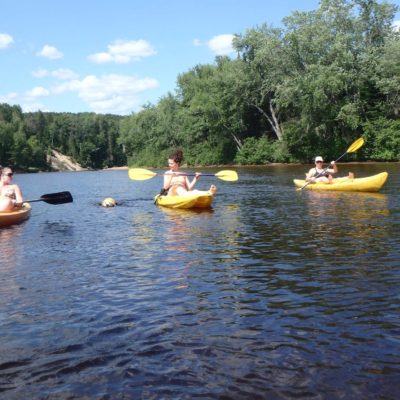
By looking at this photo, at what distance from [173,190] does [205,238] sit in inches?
222

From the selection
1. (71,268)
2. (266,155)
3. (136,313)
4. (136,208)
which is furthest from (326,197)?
(266,155)

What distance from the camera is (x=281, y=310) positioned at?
16.6ft

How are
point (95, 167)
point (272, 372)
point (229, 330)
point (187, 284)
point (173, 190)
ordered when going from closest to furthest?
point (272, 372) < point (229, 330) < point (187, 284) < point (173, 190) < point (95, 167)

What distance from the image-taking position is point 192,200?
45.9 ft

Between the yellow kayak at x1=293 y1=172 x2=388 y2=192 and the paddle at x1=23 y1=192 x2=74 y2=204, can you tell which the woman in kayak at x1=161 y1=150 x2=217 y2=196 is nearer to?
the paddle at x1=23 y1=192 x2=74 y2=204

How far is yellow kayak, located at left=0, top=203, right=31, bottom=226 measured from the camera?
12129 millimetres

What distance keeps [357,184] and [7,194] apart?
11331 millimetres

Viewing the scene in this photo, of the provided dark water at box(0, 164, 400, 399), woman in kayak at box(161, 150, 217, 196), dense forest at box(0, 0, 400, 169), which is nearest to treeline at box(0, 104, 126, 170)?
dense forest at box(0, 0, 400, 169)

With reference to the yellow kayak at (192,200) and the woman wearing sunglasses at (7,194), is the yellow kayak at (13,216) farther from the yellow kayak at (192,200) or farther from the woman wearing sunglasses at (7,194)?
the yellow kayak at (192,200)

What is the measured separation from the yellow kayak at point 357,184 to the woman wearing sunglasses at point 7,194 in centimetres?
1089

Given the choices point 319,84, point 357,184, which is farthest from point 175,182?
point 319,84

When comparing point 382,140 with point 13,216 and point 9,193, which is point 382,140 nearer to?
point 9,193

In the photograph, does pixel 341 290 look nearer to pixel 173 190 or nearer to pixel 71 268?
pixel 71 268

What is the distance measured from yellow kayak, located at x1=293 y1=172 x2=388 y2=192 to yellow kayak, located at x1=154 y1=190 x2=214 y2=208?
586cm
